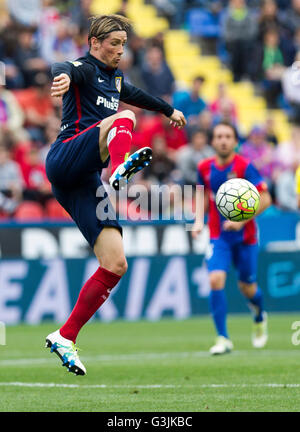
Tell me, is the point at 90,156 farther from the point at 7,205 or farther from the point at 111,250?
the point at 7,205

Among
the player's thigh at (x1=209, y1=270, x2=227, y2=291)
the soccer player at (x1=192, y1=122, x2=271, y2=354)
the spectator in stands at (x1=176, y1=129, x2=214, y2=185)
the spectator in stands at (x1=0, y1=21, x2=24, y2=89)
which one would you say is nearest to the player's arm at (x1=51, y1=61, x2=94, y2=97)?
the soccer player at (x1=192, y1=122, x2=271, y2=354)

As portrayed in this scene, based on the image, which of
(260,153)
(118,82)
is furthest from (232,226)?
(260,153)

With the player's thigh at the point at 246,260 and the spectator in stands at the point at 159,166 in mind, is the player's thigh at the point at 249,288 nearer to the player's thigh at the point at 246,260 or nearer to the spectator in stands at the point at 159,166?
the player's thigh at the point at 246,260

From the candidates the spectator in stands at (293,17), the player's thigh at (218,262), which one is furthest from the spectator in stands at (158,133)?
the player's thigh at (218,262)

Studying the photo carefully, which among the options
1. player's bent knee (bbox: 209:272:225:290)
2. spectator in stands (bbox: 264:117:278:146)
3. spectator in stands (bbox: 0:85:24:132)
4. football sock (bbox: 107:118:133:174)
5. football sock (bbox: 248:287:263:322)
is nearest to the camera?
football sock (bbox: 107:118:133:174)

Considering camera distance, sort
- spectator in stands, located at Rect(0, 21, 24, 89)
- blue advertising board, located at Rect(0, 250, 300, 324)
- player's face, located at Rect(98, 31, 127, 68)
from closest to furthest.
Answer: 1. player's face, located at Rect(98, 31, 127, 68)
2. blue advertising board, located at Rect(0, 250, 300, 324)
3. spectator in stands, located at Rect(0, 21, 24, 89)

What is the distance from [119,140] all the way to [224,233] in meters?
4.18

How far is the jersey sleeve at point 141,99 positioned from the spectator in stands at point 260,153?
34.3ft

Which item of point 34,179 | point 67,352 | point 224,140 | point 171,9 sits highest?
point 171,9

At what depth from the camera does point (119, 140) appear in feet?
23.4

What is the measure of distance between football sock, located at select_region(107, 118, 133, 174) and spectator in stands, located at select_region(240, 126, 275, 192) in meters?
11.6

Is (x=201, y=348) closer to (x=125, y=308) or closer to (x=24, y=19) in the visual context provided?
(x=125, y=308)

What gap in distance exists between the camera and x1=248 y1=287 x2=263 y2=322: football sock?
452 inches

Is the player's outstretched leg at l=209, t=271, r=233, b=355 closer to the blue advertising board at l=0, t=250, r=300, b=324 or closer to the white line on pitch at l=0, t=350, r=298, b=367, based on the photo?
the white line on pitch at l=0, t=350, r=298, b=367
